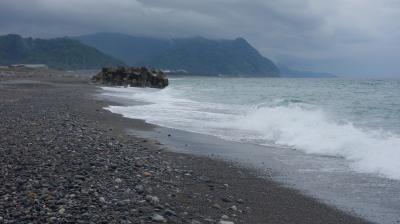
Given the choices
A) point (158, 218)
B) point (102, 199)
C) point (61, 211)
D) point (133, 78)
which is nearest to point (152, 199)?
point (102, 199)

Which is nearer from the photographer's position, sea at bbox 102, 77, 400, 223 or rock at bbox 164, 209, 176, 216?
rock at bbox 164, 209, 176, 216

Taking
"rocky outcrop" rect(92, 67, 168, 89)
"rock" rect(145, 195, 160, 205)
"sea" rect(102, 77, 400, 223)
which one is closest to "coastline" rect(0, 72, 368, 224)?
"rock" rect(145, 195, 160, 205)

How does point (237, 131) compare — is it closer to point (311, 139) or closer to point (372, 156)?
point (311, 139)

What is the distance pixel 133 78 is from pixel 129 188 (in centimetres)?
6658

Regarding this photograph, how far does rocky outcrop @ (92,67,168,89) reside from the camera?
73.6 m

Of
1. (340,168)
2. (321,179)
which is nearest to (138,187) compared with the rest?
(321,179)

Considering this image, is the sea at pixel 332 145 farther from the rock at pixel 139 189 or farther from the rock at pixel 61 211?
the rock at pixel 61 211

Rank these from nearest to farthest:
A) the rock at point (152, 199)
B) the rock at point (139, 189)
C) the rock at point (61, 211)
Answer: the rock at point (61, 211) → the rock at point (152, 199) → the rock at point (139, 189)

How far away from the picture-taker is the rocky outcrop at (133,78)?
73.6 metres

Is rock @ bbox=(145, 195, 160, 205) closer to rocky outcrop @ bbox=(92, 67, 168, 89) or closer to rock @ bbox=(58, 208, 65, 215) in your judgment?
rock @ bbox=(58, 208, 65, 215)

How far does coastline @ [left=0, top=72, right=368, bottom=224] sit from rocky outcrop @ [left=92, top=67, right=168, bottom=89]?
60589 millimetres

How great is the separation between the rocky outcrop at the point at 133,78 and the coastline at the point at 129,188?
6059 centimetres

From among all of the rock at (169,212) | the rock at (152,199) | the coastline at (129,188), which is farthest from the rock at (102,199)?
the rock at (169,212)

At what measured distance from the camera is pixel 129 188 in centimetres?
814
